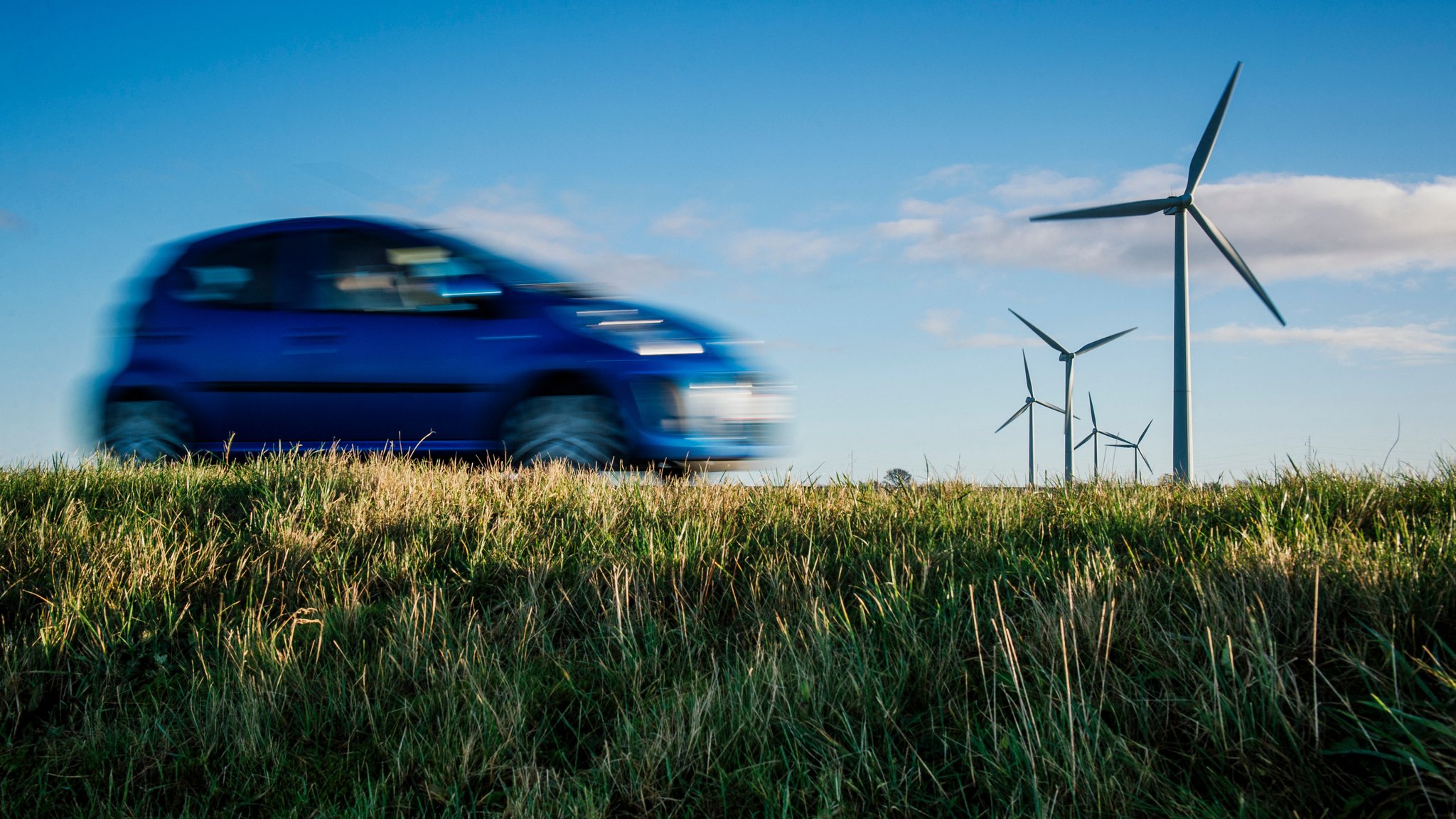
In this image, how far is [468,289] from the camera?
6.63 m

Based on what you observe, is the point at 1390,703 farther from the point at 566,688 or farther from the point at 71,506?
the point at 71,506

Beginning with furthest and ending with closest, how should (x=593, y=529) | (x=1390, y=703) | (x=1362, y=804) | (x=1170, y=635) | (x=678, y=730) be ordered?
(x=593, y=529) < (x=1170, y=635) < (x=678, y=730) < (x=1390, y=703) < (x=1362, y=804)

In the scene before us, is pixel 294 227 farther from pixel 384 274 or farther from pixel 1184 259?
pixel 1184 259

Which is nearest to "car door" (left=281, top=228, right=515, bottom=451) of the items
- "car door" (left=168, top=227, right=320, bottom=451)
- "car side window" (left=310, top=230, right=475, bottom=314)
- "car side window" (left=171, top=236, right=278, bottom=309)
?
"car side window" (left=310, top=230, right=475, bottom=314)

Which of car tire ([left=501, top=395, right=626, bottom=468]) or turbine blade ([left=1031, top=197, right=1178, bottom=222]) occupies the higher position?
turbine blade ([left=1031, top=197, right=1178, bottom=222])

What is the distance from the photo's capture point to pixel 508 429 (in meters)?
6.68

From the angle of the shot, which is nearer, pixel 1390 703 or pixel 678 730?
pixel 1390 703

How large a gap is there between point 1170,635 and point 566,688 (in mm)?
1982

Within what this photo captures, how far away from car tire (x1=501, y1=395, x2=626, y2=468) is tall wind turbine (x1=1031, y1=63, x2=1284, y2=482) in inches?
508

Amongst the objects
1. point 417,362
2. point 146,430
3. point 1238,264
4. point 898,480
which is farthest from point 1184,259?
point 146,430

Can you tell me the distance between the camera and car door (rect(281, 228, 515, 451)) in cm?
658

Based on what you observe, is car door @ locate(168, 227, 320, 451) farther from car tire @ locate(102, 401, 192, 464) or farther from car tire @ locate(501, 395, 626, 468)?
car tire @ locate(501, 395, 626, 468)

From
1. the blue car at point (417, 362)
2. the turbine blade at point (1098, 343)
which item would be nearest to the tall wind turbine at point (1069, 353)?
the turbine blade at point (1098, 343)

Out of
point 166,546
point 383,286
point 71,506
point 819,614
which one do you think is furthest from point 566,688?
point 383,286
